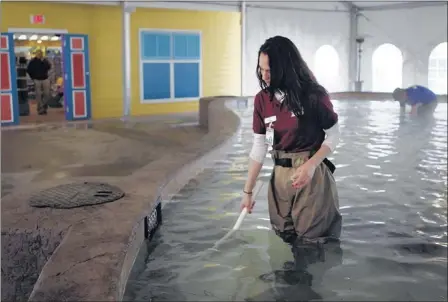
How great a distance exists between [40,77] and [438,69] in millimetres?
13490

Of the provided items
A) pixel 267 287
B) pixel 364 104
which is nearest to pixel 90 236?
pixel 267 287

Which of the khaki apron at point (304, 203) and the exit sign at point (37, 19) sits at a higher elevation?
the exit sign at point (37, 19)

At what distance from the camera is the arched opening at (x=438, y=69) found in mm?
20031

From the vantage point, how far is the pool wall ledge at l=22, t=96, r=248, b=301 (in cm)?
270

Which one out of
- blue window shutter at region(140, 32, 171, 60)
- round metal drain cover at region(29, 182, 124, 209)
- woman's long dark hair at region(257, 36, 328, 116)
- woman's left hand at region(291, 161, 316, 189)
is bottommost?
round metal drain cover at region(29, 182, 124, 209)

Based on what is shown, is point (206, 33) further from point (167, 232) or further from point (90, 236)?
point (90, 236)

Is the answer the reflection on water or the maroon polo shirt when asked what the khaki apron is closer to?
the maroon polo shirt

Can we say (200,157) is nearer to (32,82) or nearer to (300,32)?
(300,32)

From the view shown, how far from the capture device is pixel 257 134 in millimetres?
3891

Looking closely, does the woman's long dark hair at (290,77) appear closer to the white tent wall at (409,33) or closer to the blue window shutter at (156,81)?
the blue window shutter at (156,81)

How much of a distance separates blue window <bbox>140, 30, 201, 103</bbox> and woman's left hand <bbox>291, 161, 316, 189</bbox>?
1265cm

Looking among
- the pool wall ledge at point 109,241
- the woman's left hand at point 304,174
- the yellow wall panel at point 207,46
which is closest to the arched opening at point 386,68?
the yellow wall panel at point 207,46

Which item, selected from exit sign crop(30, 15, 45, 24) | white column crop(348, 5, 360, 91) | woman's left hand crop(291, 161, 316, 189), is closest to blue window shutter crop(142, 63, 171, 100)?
exit sign crop(30, 15, 45, 24)

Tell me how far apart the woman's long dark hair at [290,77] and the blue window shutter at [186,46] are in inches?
509
